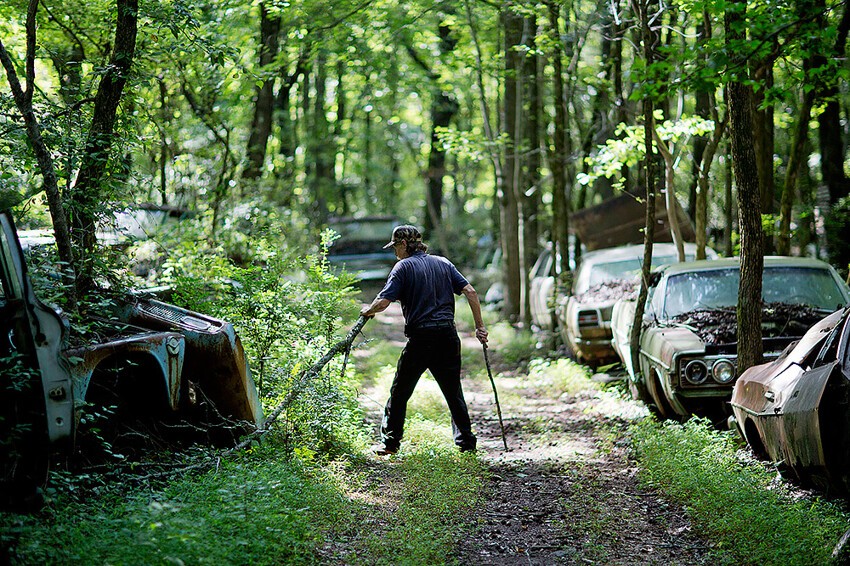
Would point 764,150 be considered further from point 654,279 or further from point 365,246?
point 365,246

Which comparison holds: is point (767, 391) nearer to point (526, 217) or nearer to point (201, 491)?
point (201, 491)

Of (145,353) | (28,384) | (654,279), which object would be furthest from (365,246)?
(28,384)

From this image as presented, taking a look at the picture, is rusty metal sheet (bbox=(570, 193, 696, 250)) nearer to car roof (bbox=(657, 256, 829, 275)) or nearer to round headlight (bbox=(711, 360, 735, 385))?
car roof (bbox=(657, 256, 829, 275))

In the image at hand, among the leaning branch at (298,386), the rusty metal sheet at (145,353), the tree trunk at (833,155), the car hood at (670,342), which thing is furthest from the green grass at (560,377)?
the tree trunk at (833,155)

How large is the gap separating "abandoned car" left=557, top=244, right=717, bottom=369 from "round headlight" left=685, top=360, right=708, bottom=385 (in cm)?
386

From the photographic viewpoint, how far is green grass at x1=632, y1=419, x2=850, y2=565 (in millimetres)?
5414

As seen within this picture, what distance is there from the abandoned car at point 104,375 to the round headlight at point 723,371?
4.36m

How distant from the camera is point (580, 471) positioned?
8.09 metres

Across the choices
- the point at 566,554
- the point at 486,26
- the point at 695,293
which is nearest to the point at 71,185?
the point at 566,554

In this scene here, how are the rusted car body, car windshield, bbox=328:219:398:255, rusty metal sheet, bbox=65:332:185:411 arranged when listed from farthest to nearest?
car windshield, bbox=328:219:398:255 → rusty metal sheet, bbox=65:332:185:411 → the rusted car body

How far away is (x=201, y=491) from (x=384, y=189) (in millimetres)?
37587

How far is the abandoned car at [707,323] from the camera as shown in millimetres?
8547

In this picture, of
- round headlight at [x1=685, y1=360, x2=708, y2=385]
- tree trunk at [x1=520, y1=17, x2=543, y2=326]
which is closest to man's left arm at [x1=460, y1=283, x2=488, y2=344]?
round headlight at [x1=685, y1=360, x2=708, y2=385]

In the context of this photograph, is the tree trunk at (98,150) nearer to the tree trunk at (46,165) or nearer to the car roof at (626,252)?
the tree trunk at (46,165)
